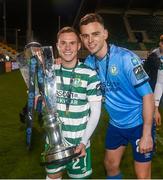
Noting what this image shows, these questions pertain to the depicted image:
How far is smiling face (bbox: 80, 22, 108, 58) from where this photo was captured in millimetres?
2734

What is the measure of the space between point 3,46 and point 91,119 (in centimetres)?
2426

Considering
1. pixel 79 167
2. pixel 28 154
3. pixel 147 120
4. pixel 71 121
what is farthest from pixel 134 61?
pixel 28 154

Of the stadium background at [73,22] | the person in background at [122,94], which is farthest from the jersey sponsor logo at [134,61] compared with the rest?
the stadium background at [73,22]

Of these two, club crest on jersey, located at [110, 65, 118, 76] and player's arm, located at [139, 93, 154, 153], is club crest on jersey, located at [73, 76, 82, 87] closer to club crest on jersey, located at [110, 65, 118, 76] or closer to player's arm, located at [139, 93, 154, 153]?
club crest on jersey, located at [110, 65, 118, 76]

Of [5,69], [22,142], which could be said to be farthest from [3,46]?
[22,142]

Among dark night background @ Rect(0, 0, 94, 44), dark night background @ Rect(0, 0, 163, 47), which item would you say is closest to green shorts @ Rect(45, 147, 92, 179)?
dark night background @ Rect(0, 0, 163, 47)

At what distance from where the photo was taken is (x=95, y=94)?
111 inches

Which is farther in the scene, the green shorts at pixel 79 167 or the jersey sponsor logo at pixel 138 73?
the green shorts at pixel 79 167

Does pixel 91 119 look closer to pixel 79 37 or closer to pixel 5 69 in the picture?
pixel 79 37

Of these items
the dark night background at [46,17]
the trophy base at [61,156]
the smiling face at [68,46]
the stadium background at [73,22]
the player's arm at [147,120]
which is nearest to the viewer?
the trophy base at [61,156]

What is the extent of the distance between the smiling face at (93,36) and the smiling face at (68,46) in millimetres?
67

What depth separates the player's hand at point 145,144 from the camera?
2691 millimetres

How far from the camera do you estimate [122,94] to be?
2.91 meters

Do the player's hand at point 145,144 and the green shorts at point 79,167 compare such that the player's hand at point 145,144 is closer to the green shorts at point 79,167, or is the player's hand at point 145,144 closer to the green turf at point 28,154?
the green shorts at point 79,167
